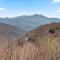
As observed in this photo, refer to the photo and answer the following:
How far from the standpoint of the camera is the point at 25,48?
7.52m

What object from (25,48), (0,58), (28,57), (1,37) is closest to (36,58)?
(28,57)

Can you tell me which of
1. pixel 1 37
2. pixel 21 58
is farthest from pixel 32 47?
pixel 1 37

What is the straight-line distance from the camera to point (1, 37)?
8.60m

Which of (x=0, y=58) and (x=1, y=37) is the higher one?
(x=1, y=37)

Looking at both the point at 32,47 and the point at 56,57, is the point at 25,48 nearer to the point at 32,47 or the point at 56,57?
the point at 32,47

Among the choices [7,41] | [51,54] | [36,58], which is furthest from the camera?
[7,41]

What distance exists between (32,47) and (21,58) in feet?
2.63

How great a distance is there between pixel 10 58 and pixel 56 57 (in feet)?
4.78

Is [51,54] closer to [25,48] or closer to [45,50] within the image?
[45,50]

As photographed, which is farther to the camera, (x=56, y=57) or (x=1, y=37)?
(x=1, y=37)

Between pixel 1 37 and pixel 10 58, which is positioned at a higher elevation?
pixel 1 37

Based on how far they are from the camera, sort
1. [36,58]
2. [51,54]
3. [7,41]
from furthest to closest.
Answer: [7,41], [51,54], [36,58]

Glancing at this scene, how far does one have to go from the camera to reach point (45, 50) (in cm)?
763

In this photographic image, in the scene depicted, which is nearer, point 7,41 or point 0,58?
point 0,58
